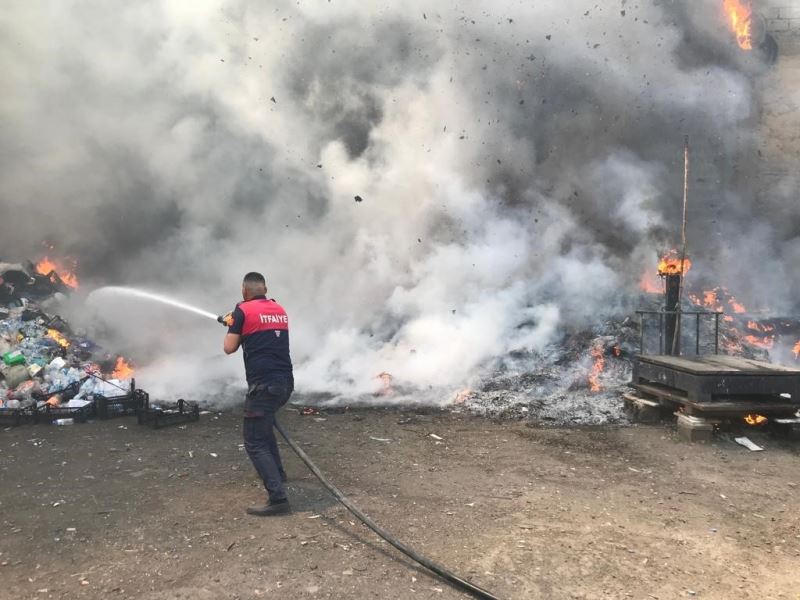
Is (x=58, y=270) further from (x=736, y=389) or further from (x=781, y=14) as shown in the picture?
(x=781, y=14)

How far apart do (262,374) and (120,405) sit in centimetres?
386

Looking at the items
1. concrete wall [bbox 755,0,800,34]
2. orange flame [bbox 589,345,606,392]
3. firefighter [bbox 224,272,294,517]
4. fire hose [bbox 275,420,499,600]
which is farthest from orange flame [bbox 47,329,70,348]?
concrete wall [bbox 755,0,800,34]

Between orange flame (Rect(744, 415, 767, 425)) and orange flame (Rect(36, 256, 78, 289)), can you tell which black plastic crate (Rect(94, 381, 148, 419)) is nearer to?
orange flame (Rect(36, 256, 78, 289))

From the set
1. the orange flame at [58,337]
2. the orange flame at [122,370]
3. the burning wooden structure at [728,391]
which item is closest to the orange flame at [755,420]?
the burning wooden structure at [728,391]

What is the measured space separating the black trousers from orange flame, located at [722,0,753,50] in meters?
15.6

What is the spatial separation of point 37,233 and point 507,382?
11.6 m

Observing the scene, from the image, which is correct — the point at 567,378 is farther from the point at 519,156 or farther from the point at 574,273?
the point at 519,156

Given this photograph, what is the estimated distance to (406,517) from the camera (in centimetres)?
395

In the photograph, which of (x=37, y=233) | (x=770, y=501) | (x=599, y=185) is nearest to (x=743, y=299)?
(x=599, y=185)

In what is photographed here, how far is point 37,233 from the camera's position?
12.5m

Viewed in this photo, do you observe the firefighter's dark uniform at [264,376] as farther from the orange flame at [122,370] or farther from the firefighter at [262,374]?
the orange flame at [122,370]

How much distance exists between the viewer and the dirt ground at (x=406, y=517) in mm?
3094

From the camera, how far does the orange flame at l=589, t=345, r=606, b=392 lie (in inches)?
323

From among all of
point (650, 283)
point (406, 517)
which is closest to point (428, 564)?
point (406, 517)
